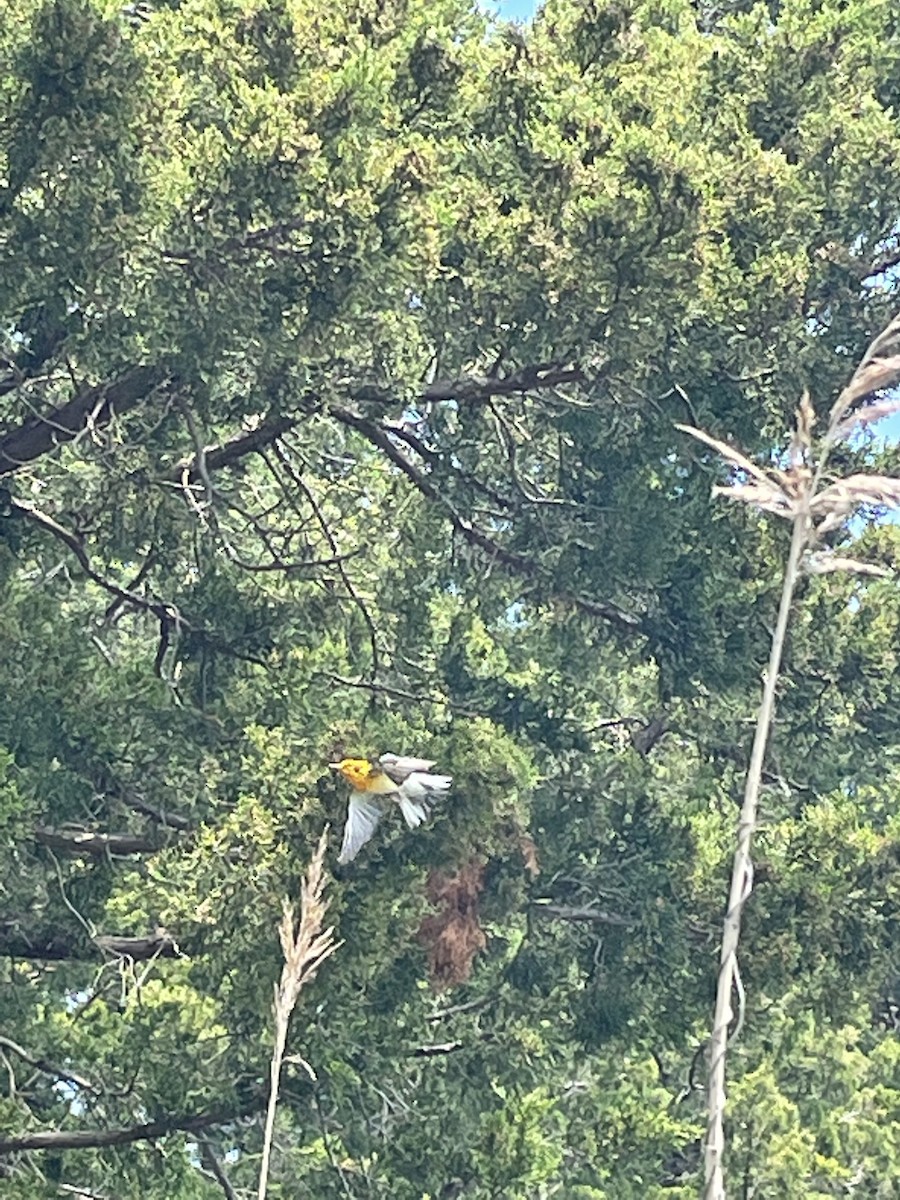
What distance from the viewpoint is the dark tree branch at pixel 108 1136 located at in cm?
797

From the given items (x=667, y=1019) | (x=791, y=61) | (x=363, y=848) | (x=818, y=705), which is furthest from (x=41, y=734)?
(x=791, y=61)

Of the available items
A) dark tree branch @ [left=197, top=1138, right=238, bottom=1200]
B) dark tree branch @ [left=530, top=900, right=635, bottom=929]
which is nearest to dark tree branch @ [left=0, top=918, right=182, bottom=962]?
dark tree branch @ [left=197, top=1138, right=238, bottom=1200]

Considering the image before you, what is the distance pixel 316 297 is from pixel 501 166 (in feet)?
4.17

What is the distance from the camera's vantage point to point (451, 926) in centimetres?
816

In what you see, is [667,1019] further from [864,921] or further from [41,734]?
[41,734]

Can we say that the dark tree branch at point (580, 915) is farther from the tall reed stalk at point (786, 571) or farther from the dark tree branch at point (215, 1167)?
the tall reed stalk at point (786, 571)

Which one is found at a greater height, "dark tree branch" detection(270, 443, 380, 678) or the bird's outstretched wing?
"dark tree branch" detection(270, 443, 380, 678)

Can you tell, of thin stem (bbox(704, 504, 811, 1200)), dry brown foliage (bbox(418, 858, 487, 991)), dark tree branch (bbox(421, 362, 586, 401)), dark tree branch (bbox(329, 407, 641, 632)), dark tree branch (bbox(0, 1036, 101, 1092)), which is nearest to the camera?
thin stem (bbox(704, 504, 811, 1200))

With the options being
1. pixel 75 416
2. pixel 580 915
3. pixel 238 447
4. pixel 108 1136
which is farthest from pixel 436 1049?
pixel 75 416

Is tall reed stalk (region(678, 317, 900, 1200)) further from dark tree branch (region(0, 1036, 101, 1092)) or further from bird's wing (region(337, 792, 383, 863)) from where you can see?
dark tree branch (region(0, 1036, 101, 1092))

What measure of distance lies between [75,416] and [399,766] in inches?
102

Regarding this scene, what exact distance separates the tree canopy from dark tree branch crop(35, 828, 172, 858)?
2 cm

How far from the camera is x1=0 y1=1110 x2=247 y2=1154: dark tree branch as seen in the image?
26.2 feet

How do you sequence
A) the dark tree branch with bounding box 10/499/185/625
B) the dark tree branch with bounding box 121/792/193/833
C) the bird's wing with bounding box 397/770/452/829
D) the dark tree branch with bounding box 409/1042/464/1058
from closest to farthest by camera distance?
the bird's wing with bounding box 397/770/452/829, the dark tree branch with bounding box 121/792/193/833, the dark tree branch with bounding box 10/499/185/625, the dark tree branch with bounding box 409/1042/464/1058
